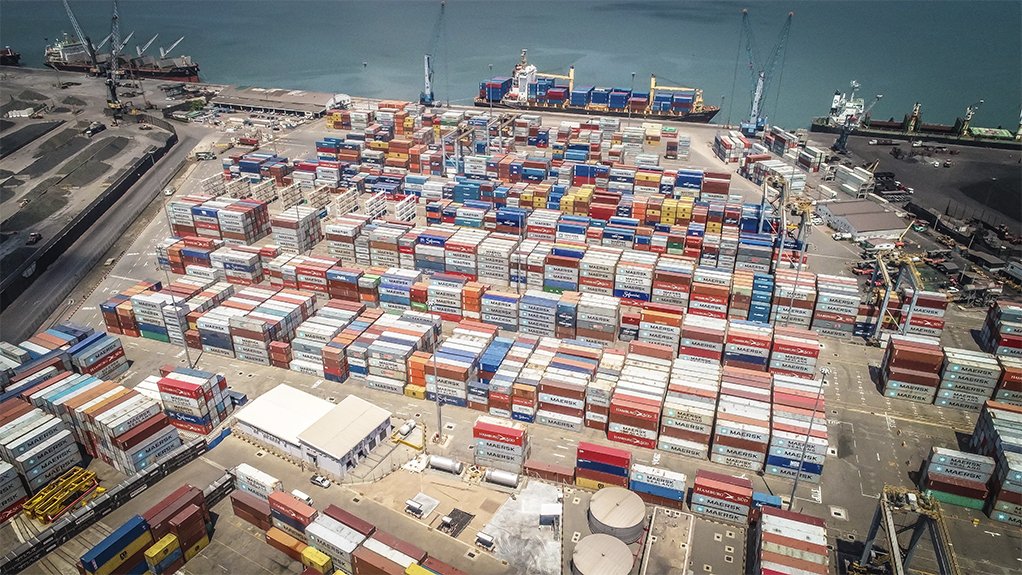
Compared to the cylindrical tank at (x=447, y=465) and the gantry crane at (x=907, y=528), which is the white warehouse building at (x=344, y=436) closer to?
the cylindrical tank at (x=447, y=465)

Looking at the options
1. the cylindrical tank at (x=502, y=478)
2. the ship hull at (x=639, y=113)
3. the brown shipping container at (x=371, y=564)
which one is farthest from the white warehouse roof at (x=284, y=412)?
the ship hull at (x=639, y=113)

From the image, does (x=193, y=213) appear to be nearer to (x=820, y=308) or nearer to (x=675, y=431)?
(x=675, y=431)

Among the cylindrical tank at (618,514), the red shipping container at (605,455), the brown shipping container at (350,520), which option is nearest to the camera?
the brown shipping container at (350,520)

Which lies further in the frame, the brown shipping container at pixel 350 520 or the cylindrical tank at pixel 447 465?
the cylindrical tank at pixel 447 465

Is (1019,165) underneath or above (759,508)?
above

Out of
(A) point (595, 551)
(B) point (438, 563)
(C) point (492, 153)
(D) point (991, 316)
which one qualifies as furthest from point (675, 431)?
(C) point (492, 153)

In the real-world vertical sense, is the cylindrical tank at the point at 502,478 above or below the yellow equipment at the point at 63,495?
above

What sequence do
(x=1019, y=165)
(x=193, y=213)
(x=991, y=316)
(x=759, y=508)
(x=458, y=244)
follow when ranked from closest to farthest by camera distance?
(x=759, y=508) → (x=991, y=316) → (x=458, y=244) → (x=193, y=213) → (x=1019, y=165)
